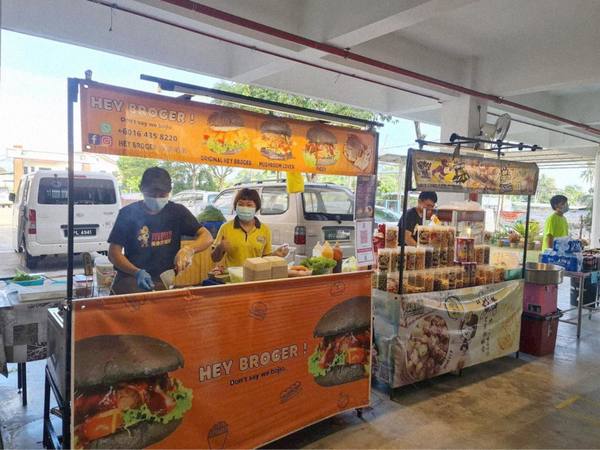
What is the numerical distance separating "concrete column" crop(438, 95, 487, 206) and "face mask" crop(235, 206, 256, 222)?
379cm

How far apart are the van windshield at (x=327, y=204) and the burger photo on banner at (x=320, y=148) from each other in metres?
2.82

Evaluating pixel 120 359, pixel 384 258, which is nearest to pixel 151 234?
pixel 120 359

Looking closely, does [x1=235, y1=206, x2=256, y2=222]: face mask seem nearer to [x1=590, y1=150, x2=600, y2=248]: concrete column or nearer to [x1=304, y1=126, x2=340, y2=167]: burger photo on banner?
[x1=304, y1=126, x2=340, y2=167]: burger photo on banner

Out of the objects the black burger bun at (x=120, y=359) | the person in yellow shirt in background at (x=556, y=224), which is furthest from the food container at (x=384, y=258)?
the person in yellow shirt in background at (x=556, y=224)

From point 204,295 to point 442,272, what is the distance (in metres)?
2.20

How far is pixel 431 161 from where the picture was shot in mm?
3252

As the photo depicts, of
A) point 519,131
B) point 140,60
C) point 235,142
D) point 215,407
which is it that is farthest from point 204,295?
point 519,131

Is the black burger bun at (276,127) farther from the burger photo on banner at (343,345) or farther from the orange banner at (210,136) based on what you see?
the burger photo on banner at (343,345)

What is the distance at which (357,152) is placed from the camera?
9.71 feet

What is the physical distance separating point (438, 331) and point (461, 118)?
3901 mm

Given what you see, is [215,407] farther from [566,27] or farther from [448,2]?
[566,27]

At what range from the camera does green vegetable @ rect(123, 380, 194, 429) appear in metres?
2.00

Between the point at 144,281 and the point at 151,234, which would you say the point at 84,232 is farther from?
the point at 144,281

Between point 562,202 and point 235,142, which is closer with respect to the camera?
point 235,142
